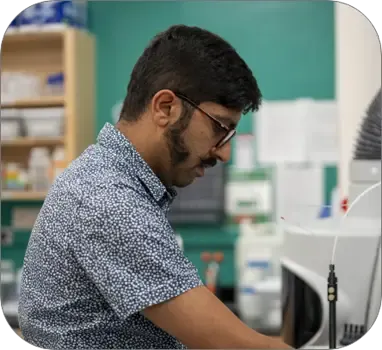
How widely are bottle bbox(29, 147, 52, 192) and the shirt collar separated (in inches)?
128

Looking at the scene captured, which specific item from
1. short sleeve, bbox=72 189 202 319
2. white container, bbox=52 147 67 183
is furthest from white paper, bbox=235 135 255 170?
short sleeve, bbox=72 189 202 319

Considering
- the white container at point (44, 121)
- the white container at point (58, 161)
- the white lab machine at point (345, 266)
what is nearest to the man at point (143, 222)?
the white lab machine at point (345, 266)

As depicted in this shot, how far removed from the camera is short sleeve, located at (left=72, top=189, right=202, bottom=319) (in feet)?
2.69

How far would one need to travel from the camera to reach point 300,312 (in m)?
1.48

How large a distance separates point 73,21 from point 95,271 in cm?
364

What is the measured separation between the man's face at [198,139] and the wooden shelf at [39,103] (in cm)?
330

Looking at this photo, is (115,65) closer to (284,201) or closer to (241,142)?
(241,142)

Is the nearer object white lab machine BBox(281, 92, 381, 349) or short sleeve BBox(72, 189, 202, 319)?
short sleeve BBox(72, 189, 202, 319)

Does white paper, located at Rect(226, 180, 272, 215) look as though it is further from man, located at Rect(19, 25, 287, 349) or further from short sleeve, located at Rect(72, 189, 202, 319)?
short sleeve, located at Rect(72, 189, 202, 319)

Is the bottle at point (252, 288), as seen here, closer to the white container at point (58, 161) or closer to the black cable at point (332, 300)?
the white container at point (58, 161)

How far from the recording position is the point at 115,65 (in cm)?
441

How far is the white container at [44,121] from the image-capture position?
13.6 feet

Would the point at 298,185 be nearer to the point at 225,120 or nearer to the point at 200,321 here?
the point at 225,120

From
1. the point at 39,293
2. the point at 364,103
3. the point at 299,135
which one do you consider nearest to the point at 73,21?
the point at 299,135
